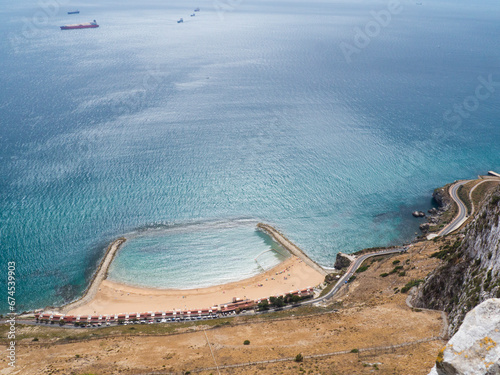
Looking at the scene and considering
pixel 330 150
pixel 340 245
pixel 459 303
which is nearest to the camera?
pixel 459 303

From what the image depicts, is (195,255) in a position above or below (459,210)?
above

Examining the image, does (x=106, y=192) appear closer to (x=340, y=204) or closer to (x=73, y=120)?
(x=73, y=120)

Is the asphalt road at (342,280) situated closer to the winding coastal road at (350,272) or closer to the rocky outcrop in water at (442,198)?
the winding coastal road at (350,272)

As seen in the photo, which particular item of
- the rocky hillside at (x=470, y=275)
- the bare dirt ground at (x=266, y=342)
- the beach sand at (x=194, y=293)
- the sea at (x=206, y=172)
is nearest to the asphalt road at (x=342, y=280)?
the bare dirt ground at (x=266, y=342)

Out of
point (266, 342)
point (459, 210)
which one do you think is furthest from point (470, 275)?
point (459, 210)

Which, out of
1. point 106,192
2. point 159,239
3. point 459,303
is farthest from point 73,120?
point 459,303

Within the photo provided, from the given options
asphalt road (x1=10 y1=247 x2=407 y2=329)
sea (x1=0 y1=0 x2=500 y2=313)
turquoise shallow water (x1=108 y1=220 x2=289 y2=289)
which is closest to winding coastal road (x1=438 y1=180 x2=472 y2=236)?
sea (x1=0 y1=0 x2=500 y2=313)

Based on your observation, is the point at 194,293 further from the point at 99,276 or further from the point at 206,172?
the point at 206,172
